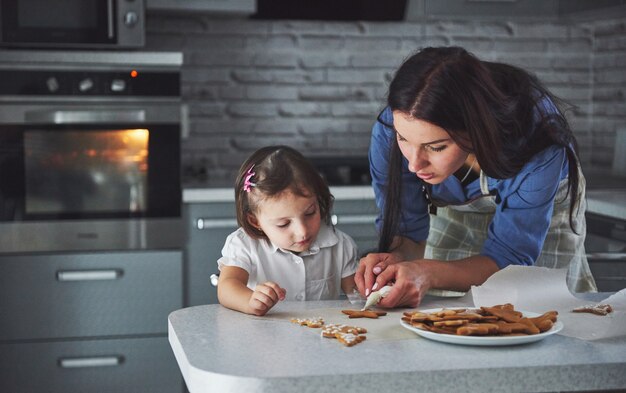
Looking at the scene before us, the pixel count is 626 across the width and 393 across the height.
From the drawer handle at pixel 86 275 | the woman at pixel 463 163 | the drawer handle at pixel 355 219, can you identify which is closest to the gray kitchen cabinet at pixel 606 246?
the woman at pixel 463 163

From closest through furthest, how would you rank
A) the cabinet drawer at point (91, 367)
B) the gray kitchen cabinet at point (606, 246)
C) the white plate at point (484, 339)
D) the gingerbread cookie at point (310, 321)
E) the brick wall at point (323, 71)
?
the white plate at point (484, 339) < the gingerbread cookie at point (310, 321) < the gray kitchen cabinet at point (606, 246) < the cabinet drawer at point (91, 367) < the brick wall at point (323, 71)

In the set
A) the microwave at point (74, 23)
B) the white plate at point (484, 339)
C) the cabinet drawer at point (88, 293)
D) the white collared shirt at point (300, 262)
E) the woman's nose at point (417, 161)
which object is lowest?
the cabinet drawer at point (88, 293)

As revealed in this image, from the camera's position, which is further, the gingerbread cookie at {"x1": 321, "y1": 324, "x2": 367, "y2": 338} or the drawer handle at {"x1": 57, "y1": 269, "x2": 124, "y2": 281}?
the drawer handle at {"x1": 57, "y1": 269, "x2": 124, "y2": 281}

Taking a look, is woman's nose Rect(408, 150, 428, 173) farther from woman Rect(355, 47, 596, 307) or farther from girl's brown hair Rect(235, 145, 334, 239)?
girl's brown hair Rect(235, 145, 334, 239)

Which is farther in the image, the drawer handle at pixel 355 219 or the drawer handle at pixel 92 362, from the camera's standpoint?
the drawer handle at pixel 355 219

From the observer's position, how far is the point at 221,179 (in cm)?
379

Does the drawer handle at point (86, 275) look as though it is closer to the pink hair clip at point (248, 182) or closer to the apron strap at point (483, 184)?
the pink hair clip at point (248, 182)

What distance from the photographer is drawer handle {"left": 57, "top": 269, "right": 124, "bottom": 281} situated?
329 cm

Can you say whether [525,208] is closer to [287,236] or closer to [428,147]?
[428,147]

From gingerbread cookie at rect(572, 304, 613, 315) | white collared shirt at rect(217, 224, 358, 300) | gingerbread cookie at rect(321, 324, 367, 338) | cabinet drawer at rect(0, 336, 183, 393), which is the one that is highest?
gingerbread cookie at rect(321, 324, 367, 338)

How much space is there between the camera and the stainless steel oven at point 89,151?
330cm

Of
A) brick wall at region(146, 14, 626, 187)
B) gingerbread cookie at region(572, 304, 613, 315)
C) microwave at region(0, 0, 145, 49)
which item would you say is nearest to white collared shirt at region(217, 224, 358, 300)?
gingerbread cookie at region(572, 304, 613, 315)

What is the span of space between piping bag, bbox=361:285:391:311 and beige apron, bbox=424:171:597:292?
1.45 ft

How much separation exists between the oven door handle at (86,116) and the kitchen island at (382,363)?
1.99 meters
